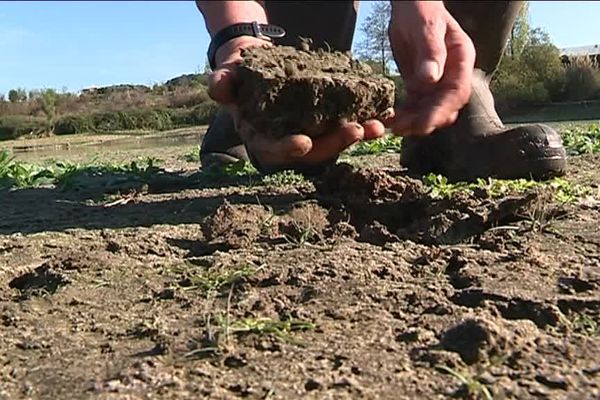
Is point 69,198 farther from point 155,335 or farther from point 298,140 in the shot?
point 155,335

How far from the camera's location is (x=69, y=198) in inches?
114

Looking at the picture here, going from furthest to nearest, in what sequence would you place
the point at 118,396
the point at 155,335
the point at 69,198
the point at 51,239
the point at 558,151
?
the point at 69,198 → the point at 558,151 → the point at 51,239 → the point at 155,335 → the point at 118,396

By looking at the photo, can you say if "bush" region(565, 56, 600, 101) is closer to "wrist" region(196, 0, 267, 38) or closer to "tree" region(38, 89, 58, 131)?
"wrist" region(196, 0, 267, 38)

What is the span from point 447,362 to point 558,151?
1.77 m

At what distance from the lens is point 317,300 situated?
4.39 ft

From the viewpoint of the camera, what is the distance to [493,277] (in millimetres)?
1414

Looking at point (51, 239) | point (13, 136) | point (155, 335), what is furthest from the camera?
point (13, 136)

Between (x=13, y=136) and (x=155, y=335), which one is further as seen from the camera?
(x=13, y=136)

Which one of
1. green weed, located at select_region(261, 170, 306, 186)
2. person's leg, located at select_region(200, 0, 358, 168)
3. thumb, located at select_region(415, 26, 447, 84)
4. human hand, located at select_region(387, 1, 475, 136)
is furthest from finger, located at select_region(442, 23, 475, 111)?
person's leg, located at select_region(200, 0, 358, 168)

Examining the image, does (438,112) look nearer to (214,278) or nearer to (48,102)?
(214,278)

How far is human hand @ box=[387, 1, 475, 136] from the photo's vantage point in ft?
5.17

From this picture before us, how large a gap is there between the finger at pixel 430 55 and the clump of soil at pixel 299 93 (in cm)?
35

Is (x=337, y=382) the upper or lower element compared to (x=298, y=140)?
lower

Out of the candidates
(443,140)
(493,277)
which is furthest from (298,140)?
(443,140)
